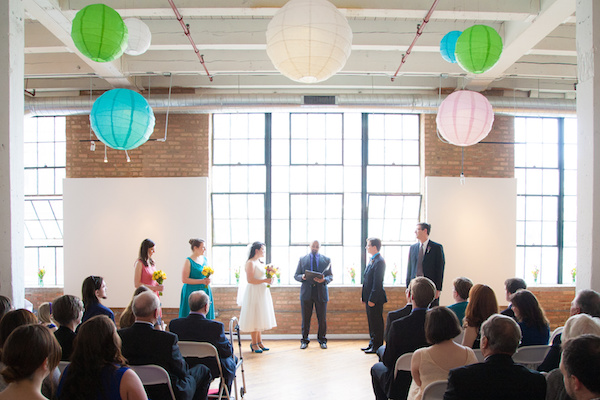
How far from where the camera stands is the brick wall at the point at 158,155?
325 inches

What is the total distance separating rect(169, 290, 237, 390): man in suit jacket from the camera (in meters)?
3.95

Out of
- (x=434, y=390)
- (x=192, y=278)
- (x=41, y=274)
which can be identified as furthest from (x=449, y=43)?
(x=41, y=274)

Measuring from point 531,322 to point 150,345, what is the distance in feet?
9.38

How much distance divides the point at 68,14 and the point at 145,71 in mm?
1982

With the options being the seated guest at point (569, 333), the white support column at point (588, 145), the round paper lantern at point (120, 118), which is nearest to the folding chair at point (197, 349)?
the round paper lantern at point (120, 118)

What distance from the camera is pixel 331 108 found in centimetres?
772

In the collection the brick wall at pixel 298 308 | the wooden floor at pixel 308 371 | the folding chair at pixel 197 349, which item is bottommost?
the wooden floor at pixel 308 371

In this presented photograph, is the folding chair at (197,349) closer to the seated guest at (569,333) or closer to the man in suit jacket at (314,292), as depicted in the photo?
the seated guest at (569,333)

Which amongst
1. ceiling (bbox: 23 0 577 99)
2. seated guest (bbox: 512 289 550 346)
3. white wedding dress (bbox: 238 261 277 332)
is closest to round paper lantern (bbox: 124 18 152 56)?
ceiling (bbox: 23 0 577 99)

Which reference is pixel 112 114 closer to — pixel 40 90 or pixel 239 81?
pixel 239 81

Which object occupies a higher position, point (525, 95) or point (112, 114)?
point (525, 95)

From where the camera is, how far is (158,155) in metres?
8.25

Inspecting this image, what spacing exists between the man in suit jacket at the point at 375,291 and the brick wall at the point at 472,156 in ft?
7.35

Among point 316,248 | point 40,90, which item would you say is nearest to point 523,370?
point 316,248
